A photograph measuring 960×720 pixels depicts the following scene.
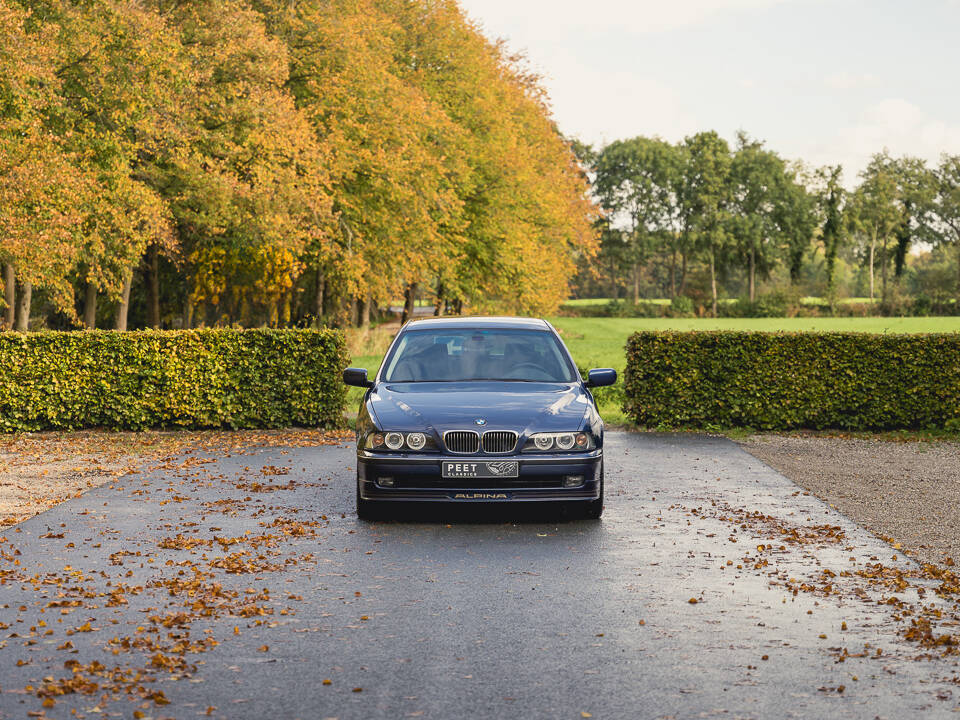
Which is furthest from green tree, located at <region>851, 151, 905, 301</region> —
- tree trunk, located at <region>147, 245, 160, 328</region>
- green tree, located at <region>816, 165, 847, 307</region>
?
tree trunk, located at <region>147, 245, 160, 328</region>

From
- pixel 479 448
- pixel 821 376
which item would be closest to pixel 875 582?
pixel 479 448

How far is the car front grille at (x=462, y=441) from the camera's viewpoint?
9602mm

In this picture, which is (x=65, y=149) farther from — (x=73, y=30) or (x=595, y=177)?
(x=595, y=177)

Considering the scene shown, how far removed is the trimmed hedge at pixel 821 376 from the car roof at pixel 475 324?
632 centimetres

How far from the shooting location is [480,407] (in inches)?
388

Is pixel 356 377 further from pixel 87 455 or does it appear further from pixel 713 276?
pixel 713 276

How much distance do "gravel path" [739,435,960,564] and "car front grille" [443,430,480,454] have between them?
131 inches

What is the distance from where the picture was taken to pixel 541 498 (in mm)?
9648

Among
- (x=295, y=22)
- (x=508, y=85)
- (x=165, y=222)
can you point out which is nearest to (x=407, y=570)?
(x=165, y=222)

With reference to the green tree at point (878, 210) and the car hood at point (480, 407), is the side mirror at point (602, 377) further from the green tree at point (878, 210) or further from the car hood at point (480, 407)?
the green tree at point (878, 210)

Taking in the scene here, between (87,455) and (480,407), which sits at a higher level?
(480,407)

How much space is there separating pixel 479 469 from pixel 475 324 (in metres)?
2.32

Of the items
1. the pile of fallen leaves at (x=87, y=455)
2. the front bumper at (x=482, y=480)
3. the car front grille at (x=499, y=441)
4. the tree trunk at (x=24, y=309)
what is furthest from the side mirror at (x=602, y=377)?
the tree trunk at (x=24, y=309)

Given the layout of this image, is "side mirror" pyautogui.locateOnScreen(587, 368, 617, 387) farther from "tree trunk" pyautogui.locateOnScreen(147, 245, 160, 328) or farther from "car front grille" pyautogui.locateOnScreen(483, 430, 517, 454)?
"tree trunk" pyautogui.locateOnScreen(147, 245, 160, 328)
